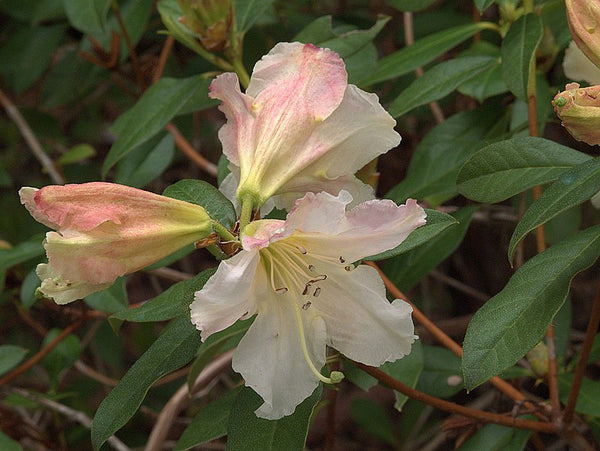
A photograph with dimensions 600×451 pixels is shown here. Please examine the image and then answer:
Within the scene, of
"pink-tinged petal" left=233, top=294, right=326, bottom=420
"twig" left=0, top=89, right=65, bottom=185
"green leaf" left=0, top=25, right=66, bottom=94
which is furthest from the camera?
"green leaf" left=0, top=25, right=66, bottom=94

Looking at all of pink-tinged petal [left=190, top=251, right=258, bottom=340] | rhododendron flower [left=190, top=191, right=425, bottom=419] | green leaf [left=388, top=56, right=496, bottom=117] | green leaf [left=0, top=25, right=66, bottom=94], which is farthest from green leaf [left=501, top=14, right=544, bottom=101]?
green leaf [left=0, top=25, right=66, bottom=94]

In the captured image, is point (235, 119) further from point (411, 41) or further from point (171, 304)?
point (411, 41)

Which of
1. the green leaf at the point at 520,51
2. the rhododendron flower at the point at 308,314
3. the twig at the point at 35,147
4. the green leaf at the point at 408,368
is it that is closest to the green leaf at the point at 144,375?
the rhododendron flower at the point at 308,314

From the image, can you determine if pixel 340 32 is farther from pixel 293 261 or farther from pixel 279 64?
pixel 293 261

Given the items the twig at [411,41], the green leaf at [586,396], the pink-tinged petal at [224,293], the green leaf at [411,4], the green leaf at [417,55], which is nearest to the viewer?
the pink-tinged petal at [224,293]

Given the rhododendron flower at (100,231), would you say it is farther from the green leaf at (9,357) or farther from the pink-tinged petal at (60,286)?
the green leaf at (9,357)

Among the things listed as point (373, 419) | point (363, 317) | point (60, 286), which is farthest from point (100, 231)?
point (373, 419)

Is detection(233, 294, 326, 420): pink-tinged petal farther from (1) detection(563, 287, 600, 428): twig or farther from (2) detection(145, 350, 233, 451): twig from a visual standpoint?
(2) detection(145, 350, 233, 451): twig
